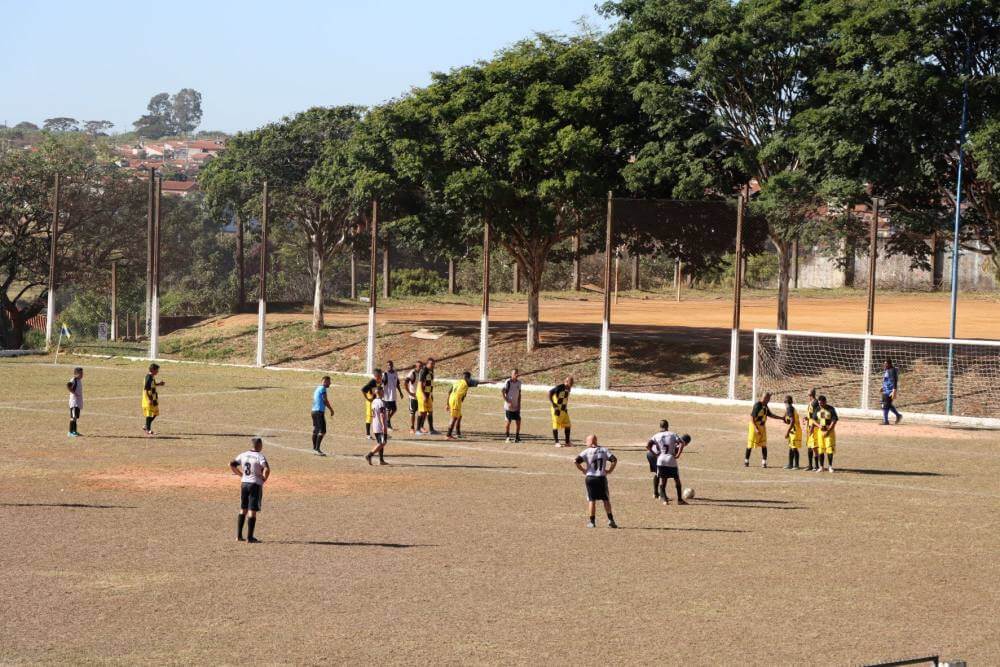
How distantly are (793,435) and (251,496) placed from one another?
13.9m

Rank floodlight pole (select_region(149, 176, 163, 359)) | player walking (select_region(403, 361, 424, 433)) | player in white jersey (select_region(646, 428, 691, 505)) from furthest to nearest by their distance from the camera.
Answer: floodlight pole (select_region(149, 176, 163, 359))
player walking (select_region(403, 361, 424, 433))
player in white jersey (select_region(646, 428, 691, 505))

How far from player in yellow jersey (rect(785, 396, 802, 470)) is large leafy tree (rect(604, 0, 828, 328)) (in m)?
18.7

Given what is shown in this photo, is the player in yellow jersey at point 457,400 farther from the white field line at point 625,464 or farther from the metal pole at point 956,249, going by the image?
the metal pole at point 956,249

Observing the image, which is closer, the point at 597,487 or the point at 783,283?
the point at 597,487

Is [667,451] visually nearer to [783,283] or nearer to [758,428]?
[758,428]

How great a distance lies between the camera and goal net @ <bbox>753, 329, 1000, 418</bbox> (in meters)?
42.5

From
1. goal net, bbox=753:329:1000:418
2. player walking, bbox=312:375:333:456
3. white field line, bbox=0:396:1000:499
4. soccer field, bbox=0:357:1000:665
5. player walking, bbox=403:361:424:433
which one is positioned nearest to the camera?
soccer field, bbox=0:357:1000:665

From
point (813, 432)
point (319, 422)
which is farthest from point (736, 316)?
point (319, 422)

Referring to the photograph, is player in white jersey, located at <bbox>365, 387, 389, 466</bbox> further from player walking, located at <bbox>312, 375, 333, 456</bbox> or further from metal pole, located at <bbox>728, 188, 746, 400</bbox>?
metal pole, located at <bbox>728, 188, 746, 400</bbox>

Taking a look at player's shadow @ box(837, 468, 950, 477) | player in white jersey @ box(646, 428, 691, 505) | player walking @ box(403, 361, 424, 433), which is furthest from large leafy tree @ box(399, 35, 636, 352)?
player in white jersey @ box(646, 428, 691, 505)

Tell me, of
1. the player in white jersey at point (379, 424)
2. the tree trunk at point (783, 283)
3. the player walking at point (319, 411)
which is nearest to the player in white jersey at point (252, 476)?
the player in white jersey at point (379, 424)

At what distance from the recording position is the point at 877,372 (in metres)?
46.1

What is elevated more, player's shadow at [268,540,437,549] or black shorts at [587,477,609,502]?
black shorts at [587,477,609,502]

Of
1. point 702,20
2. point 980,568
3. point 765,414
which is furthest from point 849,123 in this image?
point 980,568
